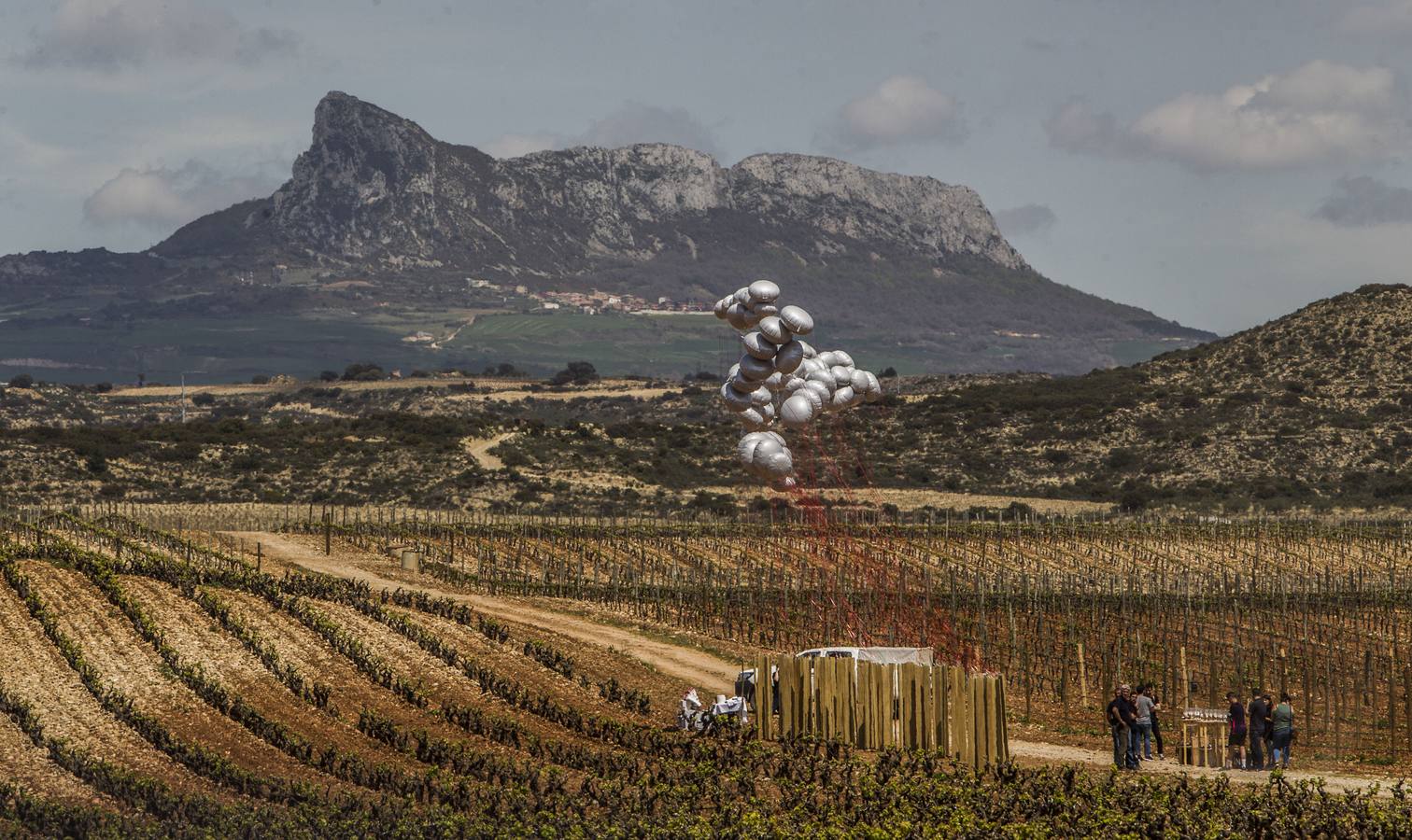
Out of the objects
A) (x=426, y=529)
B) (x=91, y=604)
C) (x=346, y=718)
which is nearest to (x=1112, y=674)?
(x=346, y=718)

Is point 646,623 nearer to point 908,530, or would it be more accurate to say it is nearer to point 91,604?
point 91,604

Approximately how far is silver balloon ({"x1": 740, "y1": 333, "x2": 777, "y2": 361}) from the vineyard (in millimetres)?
4887

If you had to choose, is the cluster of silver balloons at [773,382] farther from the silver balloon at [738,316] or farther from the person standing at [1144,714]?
the person standing at [1144,714]

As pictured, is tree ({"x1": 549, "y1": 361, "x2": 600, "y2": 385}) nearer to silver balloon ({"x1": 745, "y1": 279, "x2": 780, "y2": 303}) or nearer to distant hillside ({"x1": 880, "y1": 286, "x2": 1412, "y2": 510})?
distant hillside ({"x1": 880, "y1": 286, "x2": 1412, "y2": 510})

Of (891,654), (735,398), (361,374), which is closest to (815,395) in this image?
(735,398)

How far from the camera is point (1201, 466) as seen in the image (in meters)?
83.6

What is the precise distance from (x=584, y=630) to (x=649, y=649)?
86.1 inches

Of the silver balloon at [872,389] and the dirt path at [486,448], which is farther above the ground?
the silver balloon at [872,389]

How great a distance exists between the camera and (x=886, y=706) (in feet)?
86.2

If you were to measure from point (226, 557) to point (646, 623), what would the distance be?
984cm

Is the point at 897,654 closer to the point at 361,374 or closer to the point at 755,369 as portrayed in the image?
the point at 755,369

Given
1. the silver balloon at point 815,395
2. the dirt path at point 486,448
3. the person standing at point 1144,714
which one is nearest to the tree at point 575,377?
the dirt path at point 486,448

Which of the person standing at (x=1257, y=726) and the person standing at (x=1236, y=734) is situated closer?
the person standing at (x=1257, y=726)

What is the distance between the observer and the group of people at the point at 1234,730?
84.0ft
